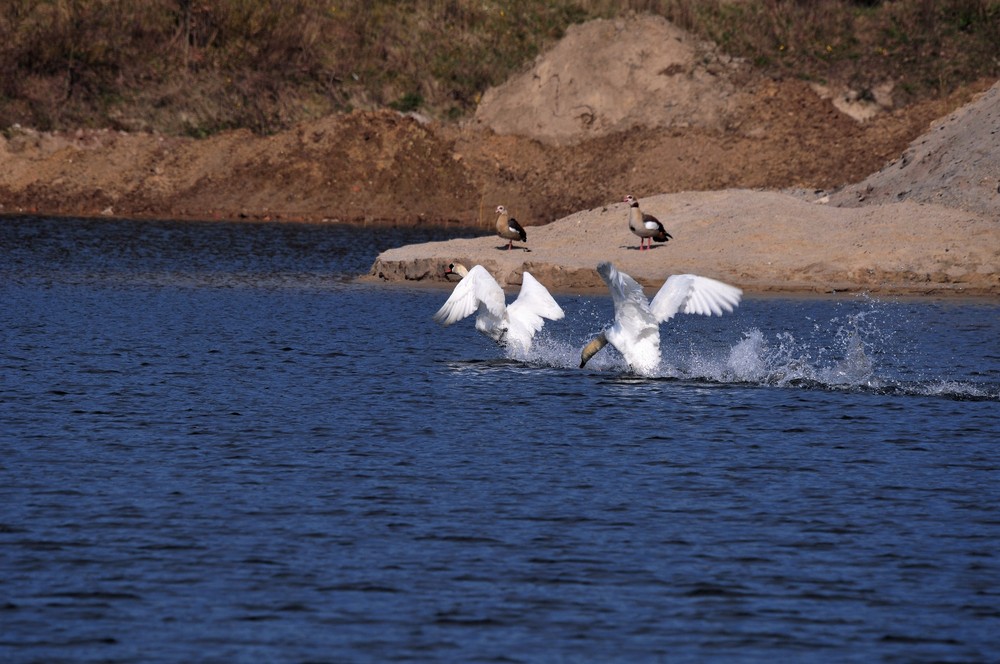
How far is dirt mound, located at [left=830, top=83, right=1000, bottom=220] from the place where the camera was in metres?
38.0

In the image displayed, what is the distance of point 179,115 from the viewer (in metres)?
61.0

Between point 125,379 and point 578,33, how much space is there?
44716mm

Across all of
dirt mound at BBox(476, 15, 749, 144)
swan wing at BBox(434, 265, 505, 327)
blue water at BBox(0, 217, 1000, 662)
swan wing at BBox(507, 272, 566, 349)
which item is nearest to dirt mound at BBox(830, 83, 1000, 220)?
blue water at BBox(0, 217, 1000, 662)

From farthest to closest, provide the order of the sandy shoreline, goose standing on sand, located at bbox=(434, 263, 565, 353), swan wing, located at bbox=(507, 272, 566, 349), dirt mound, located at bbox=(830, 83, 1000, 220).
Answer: dirt mound, located at bbox=(830, 83, 1000, 220) → the sandy shoreline → swan wing, located at bbox=(507, 272, 566, 349) → goose standing on sand, located at bbox=(434, 263, 565, 353)

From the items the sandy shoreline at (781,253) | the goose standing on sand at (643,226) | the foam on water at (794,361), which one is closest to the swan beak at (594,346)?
the foam on water at (794,361)

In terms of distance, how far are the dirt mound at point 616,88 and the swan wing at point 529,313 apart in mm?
38406

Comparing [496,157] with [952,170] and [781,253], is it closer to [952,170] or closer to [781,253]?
[952,170]

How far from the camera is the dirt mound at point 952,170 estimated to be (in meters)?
38.0

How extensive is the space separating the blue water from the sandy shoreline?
836cm

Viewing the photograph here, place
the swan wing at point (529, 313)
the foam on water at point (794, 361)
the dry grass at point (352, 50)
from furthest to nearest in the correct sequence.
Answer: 1. the dry grass at point (352, 50)
2. the swan wing at point (529, 313)
3. the foam on water at point (794, 361)

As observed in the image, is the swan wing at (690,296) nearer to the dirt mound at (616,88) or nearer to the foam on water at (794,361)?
the foam on water at (794,361)

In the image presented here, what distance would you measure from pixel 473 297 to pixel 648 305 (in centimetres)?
275

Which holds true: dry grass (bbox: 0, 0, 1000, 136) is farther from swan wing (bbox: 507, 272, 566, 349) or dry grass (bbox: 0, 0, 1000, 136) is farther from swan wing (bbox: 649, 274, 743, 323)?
swan wing (bbox: 649, 274, 743, 323)

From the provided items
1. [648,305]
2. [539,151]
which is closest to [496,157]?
[539,151]
